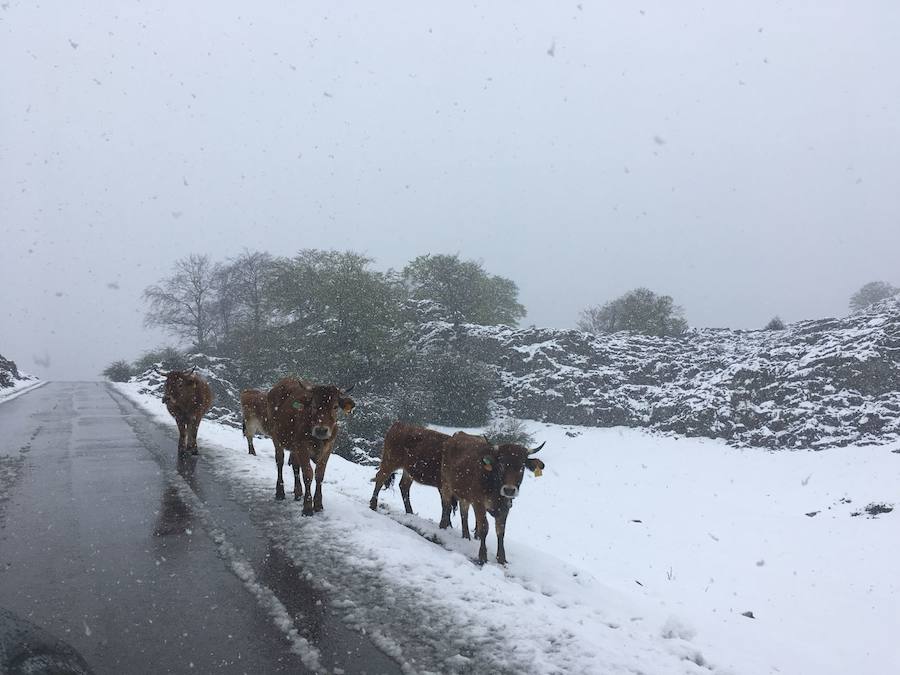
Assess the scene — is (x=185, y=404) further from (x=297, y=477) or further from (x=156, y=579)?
(x=156, y=579)

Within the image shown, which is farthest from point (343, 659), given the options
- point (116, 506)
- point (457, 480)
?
point (116, 506)

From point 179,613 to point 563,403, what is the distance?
80.6 ft

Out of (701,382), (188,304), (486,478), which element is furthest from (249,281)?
(486,478)

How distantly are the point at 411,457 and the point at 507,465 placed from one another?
2.07 meters

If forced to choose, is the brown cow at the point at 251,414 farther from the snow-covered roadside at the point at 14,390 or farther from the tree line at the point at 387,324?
the snow-covered roadside at the point at 14,390

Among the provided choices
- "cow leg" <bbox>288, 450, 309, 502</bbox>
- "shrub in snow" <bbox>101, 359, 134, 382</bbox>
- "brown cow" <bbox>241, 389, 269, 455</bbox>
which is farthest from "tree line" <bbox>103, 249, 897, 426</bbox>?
"shrub in snow" <bbox>101, 359, 134, 382</bbox>

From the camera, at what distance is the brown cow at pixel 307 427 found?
690 centimetres

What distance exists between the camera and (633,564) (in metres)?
11.0

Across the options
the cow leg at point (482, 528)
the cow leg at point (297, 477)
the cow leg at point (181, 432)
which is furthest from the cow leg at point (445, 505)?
the cow leg at point (181, 432)

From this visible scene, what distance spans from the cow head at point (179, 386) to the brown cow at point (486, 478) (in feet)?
22.4

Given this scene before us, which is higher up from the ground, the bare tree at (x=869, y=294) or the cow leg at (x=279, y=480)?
the bare tree at (x=869, y=294)

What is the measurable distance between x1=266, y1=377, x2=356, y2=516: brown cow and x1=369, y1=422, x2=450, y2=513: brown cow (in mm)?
1125

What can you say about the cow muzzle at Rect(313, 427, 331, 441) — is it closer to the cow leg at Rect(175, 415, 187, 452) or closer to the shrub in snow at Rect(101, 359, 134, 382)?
the cow leg at Rect(175, 415, 187, 452)

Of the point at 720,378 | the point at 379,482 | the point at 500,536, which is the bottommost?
the point at 500,536
